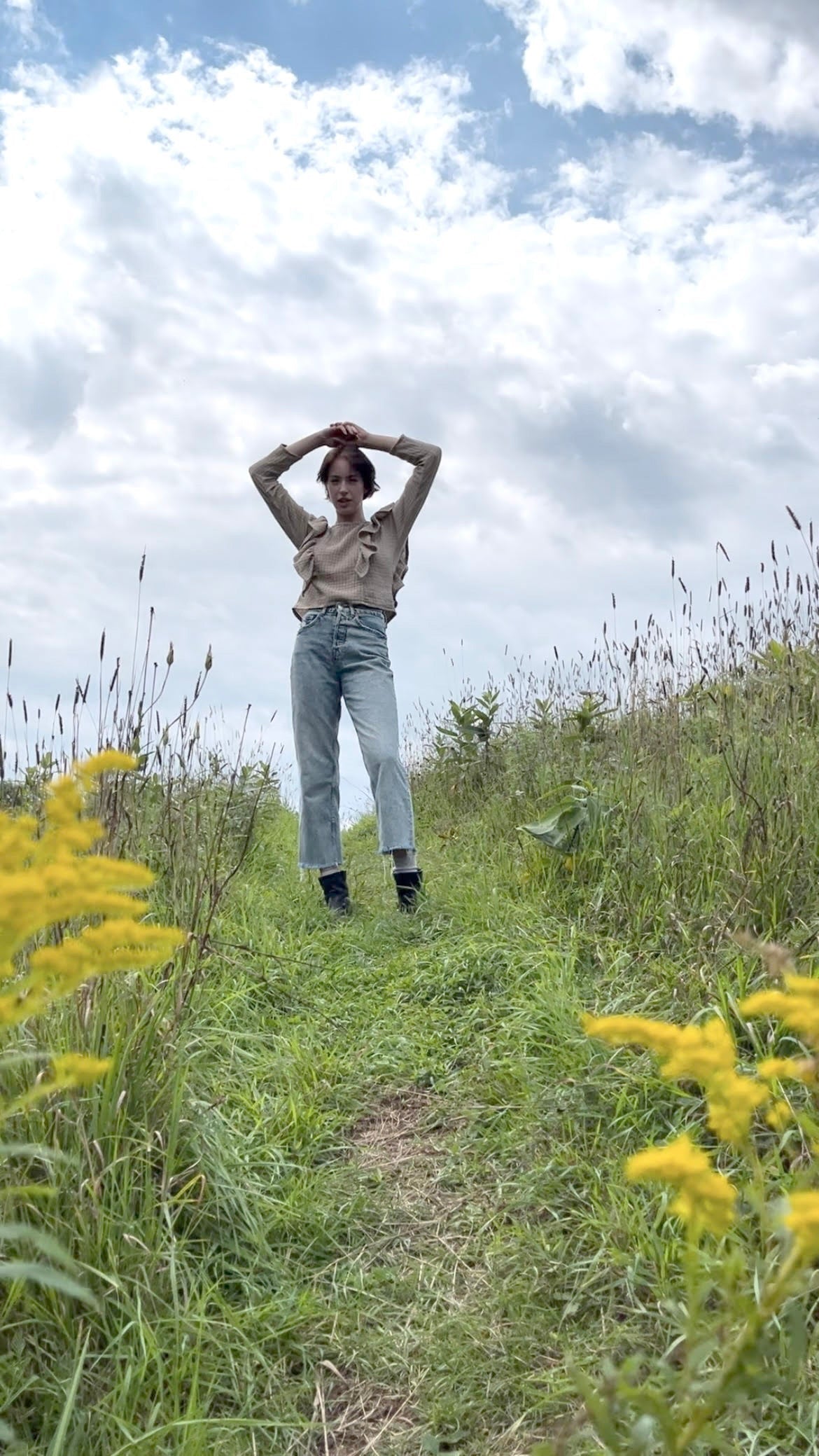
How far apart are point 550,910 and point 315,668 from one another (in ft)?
5.92

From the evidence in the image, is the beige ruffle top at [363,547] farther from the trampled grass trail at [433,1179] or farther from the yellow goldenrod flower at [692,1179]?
the yellow goldenrod flower at [692,1179]

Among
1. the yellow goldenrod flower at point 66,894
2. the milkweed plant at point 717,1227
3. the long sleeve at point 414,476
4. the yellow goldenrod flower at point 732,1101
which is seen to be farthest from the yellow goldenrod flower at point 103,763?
the long sleeve at point 414,476

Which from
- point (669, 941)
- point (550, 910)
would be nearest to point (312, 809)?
point (550, 910)

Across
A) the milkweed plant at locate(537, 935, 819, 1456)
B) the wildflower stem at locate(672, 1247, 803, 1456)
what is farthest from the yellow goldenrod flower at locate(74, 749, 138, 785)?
the wildflower stem at locate(672, 1247, 803, 1456)

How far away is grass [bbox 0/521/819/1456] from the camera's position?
1.79m

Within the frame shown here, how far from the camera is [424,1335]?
200cm

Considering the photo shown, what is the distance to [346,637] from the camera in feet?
16.5

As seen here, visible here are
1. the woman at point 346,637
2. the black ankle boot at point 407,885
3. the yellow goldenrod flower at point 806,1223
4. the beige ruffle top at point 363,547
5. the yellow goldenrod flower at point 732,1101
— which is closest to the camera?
the yellow goldenrod flower at point 806,1223

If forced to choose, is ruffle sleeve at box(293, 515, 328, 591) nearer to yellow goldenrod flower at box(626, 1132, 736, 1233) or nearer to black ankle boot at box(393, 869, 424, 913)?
black ankle boot at box(393, 869, 424, 913)

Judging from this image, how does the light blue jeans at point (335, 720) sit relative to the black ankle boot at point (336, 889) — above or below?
above

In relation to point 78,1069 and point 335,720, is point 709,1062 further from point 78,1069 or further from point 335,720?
point 335,720

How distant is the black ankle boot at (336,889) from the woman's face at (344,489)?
180 cm

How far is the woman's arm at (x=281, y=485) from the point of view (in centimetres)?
531

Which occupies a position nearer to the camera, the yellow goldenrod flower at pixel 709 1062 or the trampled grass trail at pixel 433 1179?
the yellow goldenrod flower at pixel 709 1062
